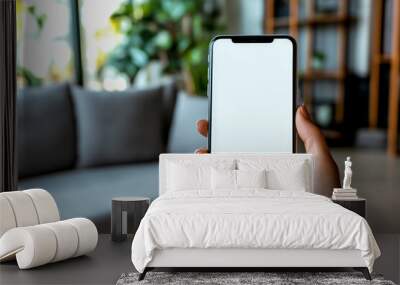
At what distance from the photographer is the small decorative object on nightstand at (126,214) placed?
14.1 ft

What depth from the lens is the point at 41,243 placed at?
11.8 ft

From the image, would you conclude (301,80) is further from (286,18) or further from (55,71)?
(55,71)

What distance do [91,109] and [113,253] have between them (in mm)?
1621

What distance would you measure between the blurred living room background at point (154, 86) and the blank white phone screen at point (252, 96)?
74 cm

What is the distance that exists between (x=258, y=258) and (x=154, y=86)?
8.54 feet

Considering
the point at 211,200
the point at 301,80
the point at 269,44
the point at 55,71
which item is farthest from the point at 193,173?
the point at 301,80

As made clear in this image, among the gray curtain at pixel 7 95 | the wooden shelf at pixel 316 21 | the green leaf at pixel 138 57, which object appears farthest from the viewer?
the wooden shelf at pixel 316 21

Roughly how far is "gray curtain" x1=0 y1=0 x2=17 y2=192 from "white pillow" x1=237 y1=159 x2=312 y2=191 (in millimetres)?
Answer: 1519

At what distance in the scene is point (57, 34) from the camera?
6328 millimetres

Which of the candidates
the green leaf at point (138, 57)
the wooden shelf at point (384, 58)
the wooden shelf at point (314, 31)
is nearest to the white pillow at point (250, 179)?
the green leaf at point (138, 57)

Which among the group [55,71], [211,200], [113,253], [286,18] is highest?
[286,18]

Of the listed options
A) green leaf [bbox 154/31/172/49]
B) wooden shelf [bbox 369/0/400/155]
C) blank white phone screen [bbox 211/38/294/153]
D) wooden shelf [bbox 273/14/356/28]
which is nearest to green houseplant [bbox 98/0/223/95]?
green leaf [bbox 154/31/172/49]

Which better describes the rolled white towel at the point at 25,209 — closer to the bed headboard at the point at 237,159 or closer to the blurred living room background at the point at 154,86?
the blurred living room background at the point at 154,86

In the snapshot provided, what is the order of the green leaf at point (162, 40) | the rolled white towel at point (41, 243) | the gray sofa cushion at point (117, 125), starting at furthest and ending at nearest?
the green leaf at point (162, 40) → the gray sofa cushion at point (117, 125) → the rolled white towel at point (41, 243)
